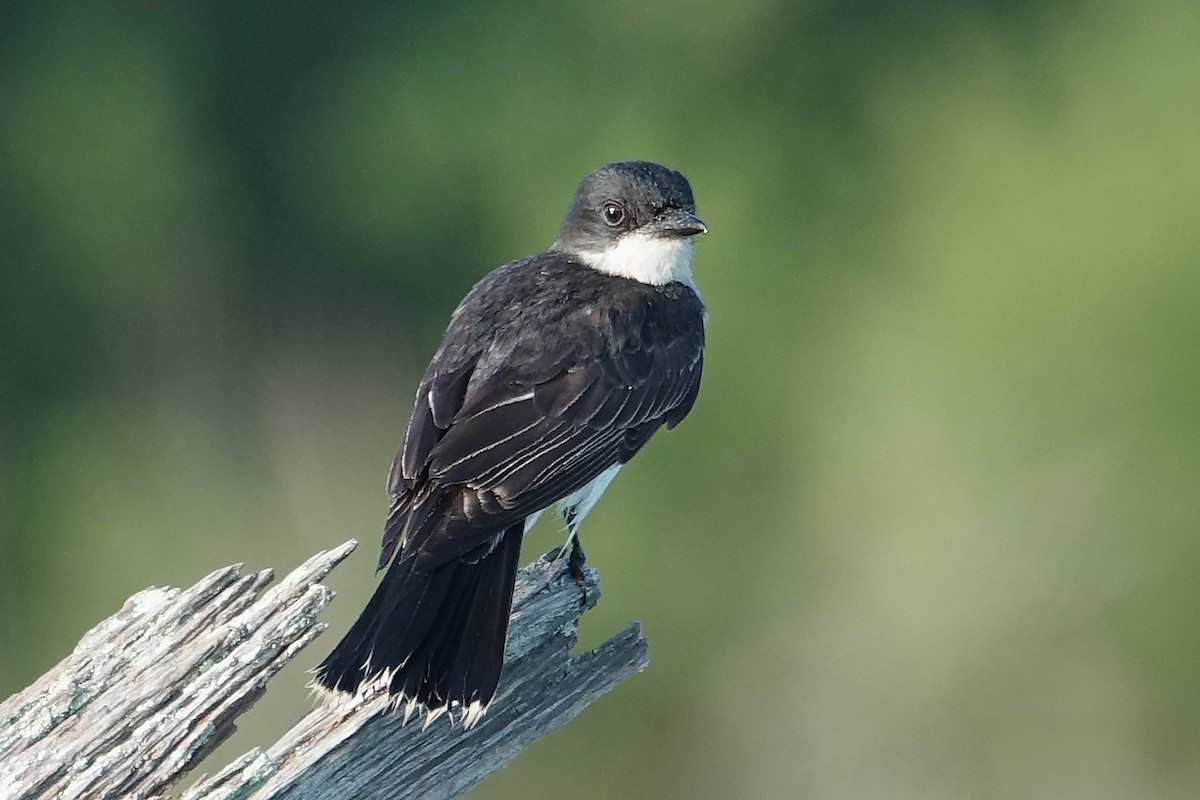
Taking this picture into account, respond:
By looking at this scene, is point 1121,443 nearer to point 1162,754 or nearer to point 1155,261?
point 1155,261

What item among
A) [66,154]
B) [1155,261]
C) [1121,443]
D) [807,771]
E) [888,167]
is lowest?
[807,771]

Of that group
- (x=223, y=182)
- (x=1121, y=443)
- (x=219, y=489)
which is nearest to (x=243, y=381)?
(x=219, y=489)

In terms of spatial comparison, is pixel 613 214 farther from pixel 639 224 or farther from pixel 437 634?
pixel 437 634

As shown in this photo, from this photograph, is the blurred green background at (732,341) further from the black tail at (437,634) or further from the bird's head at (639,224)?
the black tail at (437,634)

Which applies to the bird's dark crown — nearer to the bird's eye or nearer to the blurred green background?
the bird's eye

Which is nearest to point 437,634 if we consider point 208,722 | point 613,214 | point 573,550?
point 208,722

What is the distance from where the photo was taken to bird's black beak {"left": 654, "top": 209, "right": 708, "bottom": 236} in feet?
16.9

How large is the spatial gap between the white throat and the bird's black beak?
28mm

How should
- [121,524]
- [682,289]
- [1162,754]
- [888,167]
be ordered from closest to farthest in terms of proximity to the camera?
[682,289], [1162,754], [888,167], [121,524]

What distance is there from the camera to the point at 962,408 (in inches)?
322

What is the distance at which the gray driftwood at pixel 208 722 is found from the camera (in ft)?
10.2

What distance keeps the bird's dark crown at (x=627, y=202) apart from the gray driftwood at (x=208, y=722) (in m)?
2.08

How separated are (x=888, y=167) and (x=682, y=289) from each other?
12.5 feet

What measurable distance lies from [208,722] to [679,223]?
254cm
